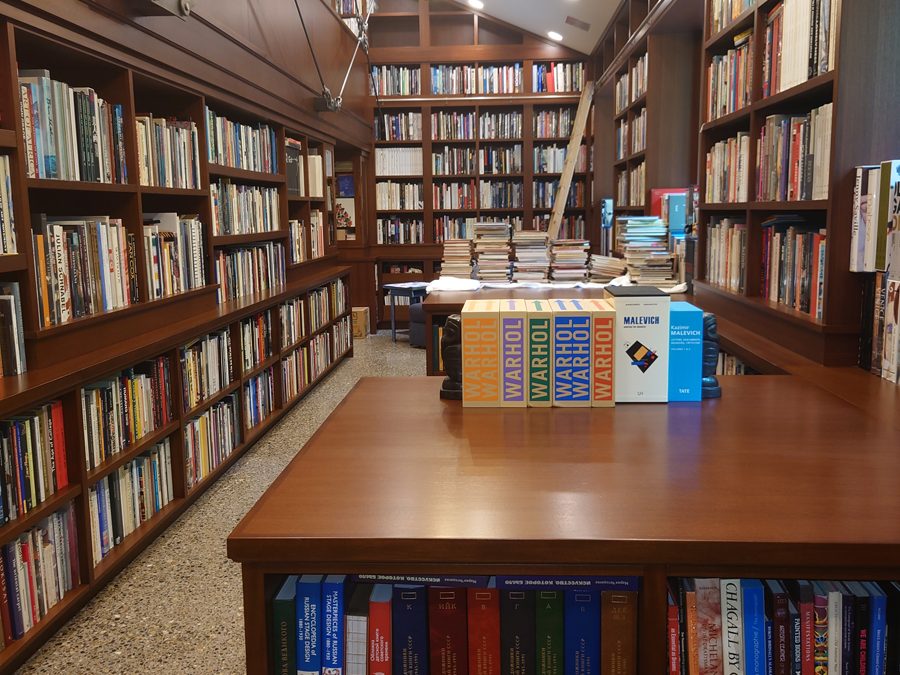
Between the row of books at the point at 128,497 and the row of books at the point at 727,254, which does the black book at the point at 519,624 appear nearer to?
the row of books at the point at 128,497

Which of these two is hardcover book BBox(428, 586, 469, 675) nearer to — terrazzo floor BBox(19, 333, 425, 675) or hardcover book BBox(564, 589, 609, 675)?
hardcover book BBox(564, 589, 609, 675)

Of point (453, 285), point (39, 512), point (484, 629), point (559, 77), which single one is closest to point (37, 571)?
point (39, 512)

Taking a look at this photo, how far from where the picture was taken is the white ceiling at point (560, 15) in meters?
6.30

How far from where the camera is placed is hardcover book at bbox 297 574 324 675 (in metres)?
1.16

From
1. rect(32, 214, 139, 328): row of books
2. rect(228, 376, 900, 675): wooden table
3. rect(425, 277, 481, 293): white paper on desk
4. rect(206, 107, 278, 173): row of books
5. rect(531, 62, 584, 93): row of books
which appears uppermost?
rect(531, 62, 584, 93): row of books

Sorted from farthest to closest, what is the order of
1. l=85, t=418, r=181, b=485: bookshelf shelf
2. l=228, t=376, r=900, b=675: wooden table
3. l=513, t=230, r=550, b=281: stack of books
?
l=513, t=230, r=550, b=281: stack of books → l=85, t=418, r=181, b=485: bookshelf shelf → l=228, t=376, r=900, b=675: wooden table

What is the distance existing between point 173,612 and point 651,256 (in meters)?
2.91

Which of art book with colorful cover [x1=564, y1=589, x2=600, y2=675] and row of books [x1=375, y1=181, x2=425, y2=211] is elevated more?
row of books [x1=375, y1=181, x2=425, y2=211]

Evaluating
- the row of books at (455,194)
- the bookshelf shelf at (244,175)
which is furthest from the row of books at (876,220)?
the row of books at (455,194)

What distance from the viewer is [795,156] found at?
95.7 inches

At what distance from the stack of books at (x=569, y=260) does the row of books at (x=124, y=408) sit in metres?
2.42

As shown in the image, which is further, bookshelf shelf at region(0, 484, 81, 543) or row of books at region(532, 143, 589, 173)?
row of books at region(532, 143, 589, 173)

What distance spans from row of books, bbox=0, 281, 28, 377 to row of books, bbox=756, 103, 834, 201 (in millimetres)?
2412

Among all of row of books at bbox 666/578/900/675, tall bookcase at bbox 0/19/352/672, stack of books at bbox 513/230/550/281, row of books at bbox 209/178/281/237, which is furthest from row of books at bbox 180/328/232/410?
row of books at bbox 666/578/900/675
